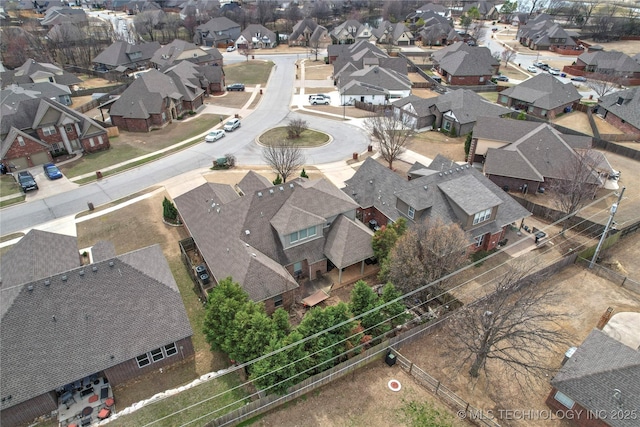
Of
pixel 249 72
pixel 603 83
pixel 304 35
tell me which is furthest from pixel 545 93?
pixel 304 35

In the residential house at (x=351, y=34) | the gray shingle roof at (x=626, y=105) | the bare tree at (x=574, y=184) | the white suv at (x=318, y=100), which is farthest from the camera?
the residential house at (x=351, y=34)

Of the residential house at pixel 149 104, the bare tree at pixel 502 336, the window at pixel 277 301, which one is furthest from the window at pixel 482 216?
the residential house at pixel 149 104

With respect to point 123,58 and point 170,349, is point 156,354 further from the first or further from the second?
point 123,58

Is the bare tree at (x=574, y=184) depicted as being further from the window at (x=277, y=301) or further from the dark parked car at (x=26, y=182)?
the dark parked car at (x=26, y=182)

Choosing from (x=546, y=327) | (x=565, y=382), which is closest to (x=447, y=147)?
(x=546, y=327)

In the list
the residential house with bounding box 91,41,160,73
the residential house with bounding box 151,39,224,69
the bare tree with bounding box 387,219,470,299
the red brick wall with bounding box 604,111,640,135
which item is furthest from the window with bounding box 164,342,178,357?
the residential house with bounding box 91,41,160,73

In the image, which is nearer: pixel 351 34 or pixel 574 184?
pixel 574 184
